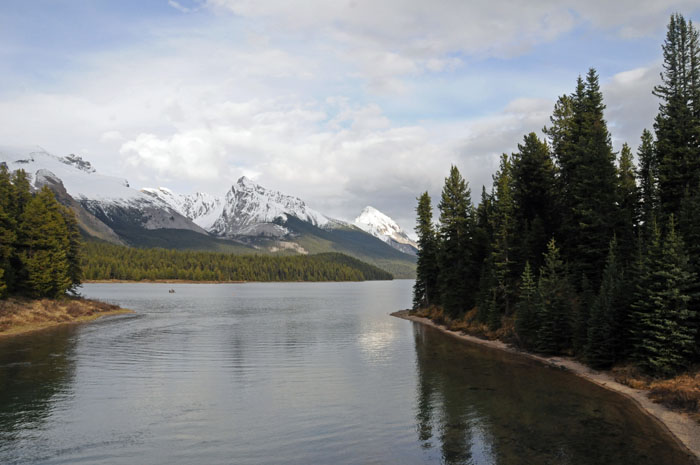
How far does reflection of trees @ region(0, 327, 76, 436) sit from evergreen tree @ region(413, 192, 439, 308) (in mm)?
59445

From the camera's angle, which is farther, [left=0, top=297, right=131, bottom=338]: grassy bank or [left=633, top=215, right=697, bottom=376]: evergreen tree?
[left=0, top=297, right=131, bottom=338]: grassy bank

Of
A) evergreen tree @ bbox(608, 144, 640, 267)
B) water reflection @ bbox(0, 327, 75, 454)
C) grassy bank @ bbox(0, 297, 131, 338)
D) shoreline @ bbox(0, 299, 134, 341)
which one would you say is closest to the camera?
water reflection @ bbox(0, 327, 75, 454)

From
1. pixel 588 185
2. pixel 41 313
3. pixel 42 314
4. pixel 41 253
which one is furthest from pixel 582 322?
pixel 41 253

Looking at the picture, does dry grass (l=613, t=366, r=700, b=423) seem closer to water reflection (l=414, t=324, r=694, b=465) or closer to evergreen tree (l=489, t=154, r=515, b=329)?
water reflection (l=414, t=324, r=694, b=465)

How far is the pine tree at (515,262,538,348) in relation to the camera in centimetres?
5084

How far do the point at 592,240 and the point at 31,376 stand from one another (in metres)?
55.3

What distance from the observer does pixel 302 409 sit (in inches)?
1117

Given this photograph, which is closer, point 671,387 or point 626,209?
point 671,387

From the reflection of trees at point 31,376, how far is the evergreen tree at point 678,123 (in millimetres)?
56562

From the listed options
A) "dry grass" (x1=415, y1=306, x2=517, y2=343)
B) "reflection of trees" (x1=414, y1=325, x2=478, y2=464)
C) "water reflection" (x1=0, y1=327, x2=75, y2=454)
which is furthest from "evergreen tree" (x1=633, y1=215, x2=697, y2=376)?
"water reflection" (x1=0, y1=327, x2=75, y2=454)

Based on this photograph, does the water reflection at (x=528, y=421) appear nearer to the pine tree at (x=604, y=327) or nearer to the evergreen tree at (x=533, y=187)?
the pine tree at (x=604, y=327)

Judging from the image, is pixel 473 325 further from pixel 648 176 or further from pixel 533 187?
pixel 648 176

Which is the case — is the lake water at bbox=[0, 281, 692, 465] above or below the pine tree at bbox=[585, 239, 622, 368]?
below

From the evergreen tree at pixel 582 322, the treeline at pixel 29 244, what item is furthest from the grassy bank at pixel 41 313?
the evergreen tree at pixel 582 322
